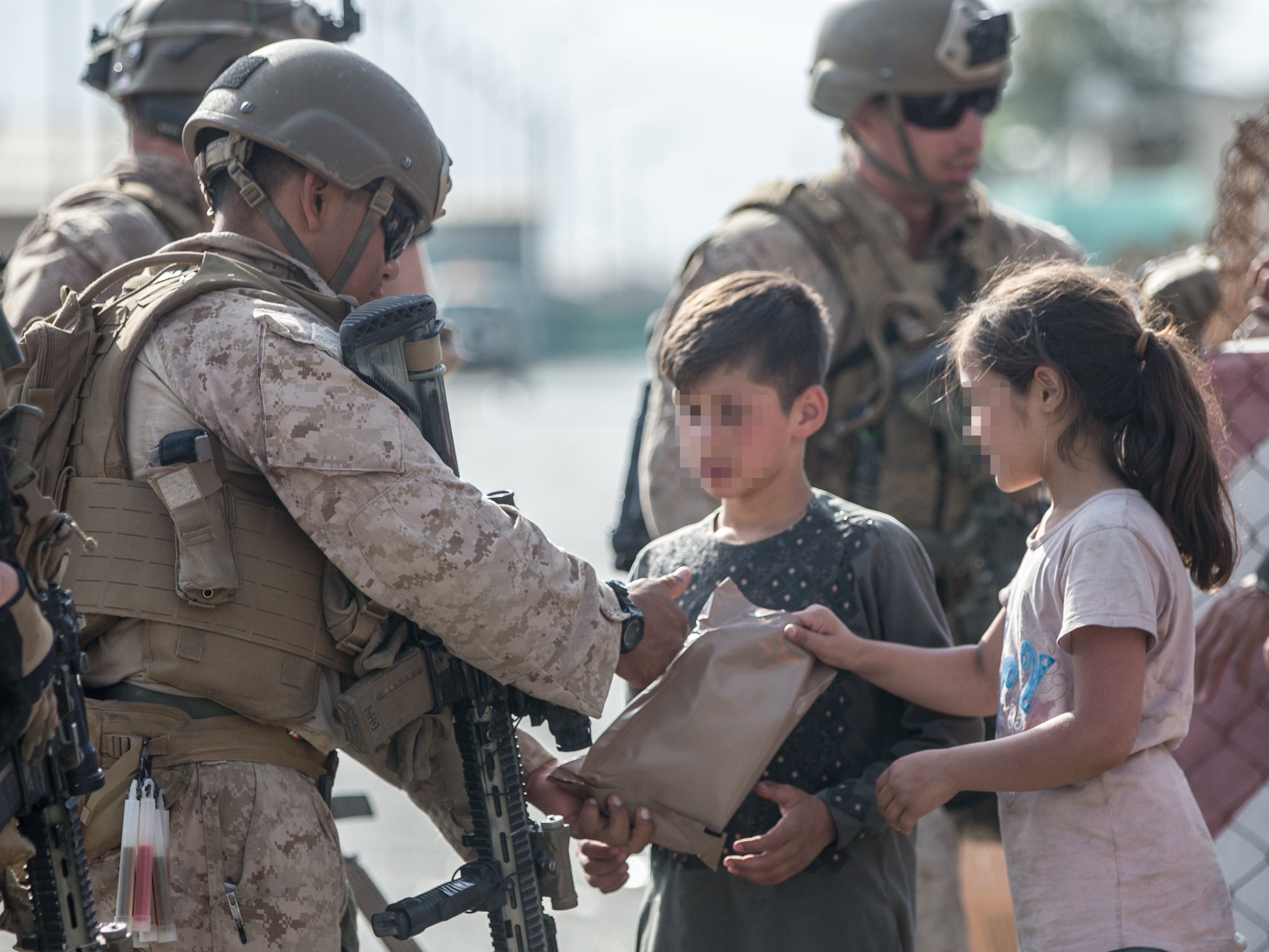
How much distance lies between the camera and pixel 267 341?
2221 mm

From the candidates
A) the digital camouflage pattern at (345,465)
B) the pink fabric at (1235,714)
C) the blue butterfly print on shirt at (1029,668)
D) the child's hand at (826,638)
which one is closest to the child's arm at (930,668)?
the child's hand at (826,638)

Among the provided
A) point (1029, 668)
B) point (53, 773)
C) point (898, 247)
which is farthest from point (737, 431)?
point (898, 247)

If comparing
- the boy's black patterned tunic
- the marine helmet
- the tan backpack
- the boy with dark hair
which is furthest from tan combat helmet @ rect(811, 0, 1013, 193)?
the tan backpack

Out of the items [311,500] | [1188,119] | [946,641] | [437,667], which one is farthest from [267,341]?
[1188,119]

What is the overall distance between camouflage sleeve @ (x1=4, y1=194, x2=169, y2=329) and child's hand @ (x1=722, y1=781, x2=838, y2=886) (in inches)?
80.0

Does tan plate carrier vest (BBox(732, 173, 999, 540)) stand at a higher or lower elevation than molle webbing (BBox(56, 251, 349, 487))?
lower

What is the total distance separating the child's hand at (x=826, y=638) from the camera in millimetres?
2432

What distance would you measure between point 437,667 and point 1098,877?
107 centimetres

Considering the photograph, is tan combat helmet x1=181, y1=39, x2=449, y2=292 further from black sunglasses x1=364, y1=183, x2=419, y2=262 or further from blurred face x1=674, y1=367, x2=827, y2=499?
A: blurred face x1=674, y1=367, x2=827, y2=499

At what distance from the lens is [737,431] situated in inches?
104

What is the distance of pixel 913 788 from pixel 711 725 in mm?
340

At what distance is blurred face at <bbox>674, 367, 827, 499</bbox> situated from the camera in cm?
262

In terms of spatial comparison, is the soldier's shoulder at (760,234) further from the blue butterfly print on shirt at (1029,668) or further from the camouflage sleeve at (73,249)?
the blue butterfly print on shirt at (1029,668)

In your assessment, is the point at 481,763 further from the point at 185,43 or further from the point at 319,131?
the point at 185,43
